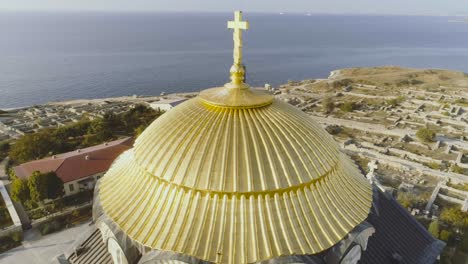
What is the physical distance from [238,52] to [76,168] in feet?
68.8

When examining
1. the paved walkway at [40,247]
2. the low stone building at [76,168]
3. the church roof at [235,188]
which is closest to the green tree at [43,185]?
the low stone building at [76,168]

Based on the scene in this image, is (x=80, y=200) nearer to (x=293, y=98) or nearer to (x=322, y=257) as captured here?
(x=322, y=257)

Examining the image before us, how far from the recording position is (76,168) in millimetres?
24328

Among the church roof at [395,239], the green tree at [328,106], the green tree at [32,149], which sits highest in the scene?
the church roof at [395,239]

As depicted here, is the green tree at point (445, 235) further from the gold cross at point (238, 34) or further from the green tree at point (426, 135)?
the green tree at point (426, 135)

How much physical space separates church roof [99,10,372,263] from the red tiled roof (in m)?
18.0

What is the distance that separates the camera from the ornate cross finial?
319 inches

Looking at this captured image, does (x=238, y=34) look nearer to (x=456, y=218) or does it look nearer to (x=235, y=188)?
(x=235, y=188)

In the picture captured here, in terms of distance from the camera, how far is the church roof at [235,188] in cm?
688

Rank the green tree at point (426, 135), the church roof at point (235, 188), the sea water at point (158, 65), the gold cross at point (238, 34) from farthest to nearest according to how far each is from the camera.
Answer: the sea water at point (158, 65) → the green tree at point (426, 135) → the gold cross at point (238, 34) → the church roof at point (235, 188)

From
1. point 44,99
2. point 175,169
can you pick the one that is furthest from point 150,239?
→ point 44,99

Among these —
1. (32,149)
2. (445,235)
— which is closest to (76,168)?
(32,149)

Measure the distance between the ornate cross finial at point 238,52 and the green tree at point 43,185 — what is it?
18.3 meters

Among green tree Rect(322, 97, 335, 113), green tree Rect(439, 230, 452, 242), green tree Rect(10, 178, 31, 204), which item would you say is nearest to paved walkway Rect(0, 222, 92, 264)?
green tree Rect(10, 178, 31, 204)
